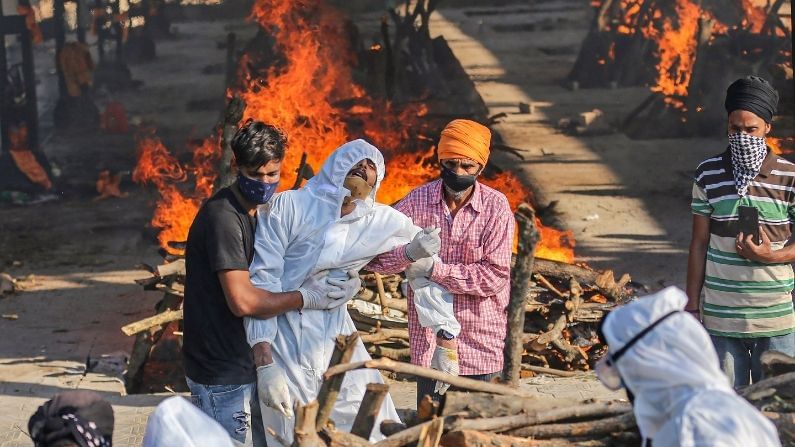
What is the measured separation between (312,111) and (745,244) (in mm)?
9129

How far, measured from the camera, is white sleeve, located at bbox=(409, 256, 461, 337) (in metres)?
6.05

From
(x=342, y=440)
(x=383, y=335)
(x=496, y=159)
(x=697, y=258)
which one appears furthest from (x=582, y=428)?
(x=496, y=159)

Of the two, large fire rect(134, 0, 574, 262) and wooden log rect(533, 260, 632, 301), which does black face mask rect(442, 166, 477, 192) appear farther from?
large fire rect(134, 0, 574, 262)

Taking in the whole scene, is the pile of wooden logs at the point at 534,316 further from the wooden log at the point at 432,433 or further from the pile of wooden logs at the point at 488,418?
the wooden log at the point at 432,433

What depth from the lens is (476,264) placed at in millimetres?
6090

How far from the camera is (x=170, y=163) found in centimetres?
1609

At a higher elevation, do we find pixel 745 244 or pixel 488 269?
pixel 745 244

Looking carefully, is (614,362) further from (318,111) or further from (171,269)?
(318,111)

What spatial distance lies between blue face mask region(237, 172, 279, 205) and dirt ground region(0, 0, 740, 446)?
23.9ft

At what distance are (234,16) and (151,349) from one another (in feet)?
22.2

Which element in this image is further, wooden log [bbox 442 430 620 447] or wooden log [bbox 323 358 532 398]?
wooden log [bbox 323 358 532 398]

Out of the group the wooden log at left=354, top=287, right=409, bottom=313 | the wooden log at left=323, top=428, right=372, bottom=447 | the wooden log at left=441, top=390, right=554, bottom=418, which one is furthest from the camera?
the wooden log at left=354, top=287, right=409, bottom=313

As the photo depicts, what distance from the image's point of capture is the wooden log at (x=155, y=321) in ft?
29.8

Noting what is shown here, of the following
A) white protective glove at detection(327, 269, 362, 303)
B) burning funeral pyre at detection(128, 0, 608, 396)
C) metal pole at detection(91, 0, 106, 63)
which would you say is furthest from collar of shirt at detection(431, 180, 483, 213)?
metal pole at detection(91, 0, 106, 63)
